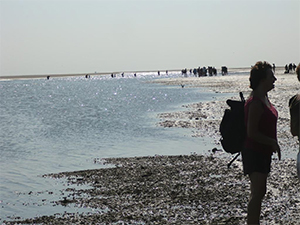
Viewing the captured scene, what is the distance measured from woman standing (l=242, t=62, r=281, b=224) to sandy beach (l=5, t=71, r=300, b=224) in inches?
92.9

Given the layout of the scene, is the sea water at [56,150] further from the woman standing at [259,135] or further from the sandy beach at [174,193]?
the woman standing at [259,135]

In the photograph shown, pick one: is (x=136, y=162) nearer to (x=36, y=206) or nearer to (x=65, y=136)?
(x=36, y=206)

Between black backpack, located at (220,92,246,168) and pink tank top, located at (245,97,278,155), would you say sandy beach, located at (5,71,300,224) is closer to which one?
black backpack, located at (220,92,246,168)

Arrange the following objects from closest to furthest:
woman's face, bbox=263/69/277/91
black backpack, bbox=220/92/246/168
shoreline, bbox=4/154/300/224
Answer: woman's face, bbox=263/69/277/91
black backpack, bbox=220/92/246/168
shoreline, bbox=4/154/300/224

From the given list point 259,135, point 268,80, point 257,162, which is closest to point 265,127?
point 259,135

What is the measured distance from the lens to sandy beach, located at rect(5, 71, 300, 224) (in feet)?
26.5

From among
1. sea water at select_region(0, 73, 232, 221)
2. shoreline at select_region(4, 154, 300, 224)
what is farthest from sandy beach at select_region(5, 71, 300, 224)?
sea water at select_region(0, 73, 232, 221)

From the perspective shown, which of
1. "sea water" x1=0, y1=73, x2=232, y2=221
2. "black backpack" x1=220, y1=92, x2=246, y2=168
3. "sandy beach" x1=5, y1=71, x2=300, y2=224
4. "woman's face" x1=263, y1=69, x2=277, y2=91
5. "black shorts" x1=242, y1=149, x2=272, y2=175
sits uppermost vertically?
"woman's face" x1=263, y1=69, x2=277, y2=91

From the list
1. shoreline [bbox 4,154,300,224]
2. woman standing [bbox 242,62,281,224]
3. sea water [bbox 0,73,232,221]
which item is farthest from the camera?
sea water [bbox 0,73,232,221]

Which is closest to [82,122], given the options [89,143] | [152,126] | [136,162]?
[152,126]

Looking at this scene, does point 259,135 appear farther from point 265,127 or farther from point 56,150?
point 56,150

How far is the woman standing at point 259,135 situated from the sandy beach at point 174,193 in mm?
2359

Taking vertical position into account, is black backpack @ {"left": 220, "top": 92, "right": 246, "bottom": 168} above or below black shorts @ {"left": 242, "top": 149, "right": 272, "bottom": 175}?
above

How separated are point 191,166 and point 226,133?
7310 millimetres
